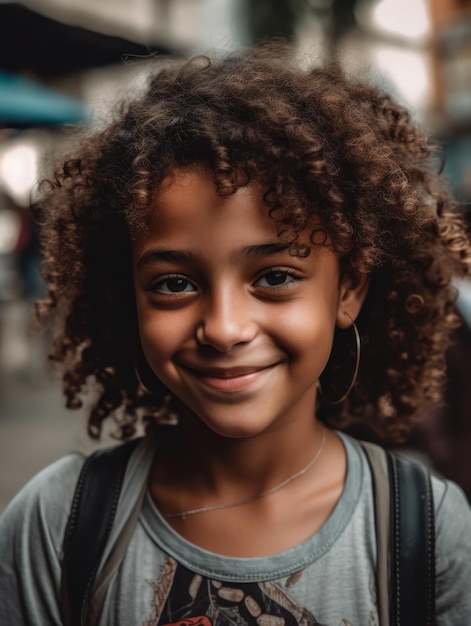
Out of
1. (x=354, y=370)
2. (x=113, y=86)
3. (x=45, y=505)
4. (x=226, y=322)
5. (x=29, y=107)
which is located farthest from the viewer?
(x=113, y=86)

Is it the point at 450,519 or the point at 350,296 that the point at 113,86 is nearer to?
the point at 350,296

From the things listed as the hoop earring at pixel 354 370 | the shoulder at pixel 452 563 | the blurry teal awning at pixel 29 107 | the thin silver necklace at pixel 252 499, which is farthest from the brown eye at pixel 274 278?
the blurry teal awning at pixel 29 107

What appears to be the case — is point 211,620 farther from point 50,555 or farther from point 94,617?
point 50,555

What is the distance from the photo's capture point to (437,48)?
845 inches

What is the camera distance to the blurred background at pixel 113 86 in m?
3.26

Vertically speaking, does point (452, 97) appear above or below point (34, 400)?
above

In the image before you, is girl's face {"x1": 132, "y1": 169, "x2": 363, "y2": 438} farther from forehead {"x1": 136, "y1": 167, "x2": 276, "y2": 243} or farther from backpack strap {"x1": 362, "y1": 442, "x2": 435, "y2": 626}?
backpack strap {"x1": 362, "y1": 442, "x2": 435, "y2": 626}

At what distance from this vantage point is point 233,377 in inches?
56.3

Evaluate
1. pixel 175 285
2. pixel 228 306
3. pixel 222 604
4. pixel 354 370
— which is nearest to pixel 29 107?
pixel 354 370

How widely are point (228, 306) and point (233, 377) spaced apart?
14 centimetres

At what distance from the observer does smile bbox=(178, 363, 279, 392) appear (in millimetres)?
1427

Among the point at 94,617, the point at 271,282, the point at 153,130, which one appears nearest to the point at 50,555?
the point at 94,617

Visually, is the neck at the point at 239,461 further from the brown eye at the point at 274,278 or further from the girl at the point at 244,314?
the brown eye at the point at 274,278

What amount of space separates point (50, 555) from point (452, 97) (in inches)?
849
